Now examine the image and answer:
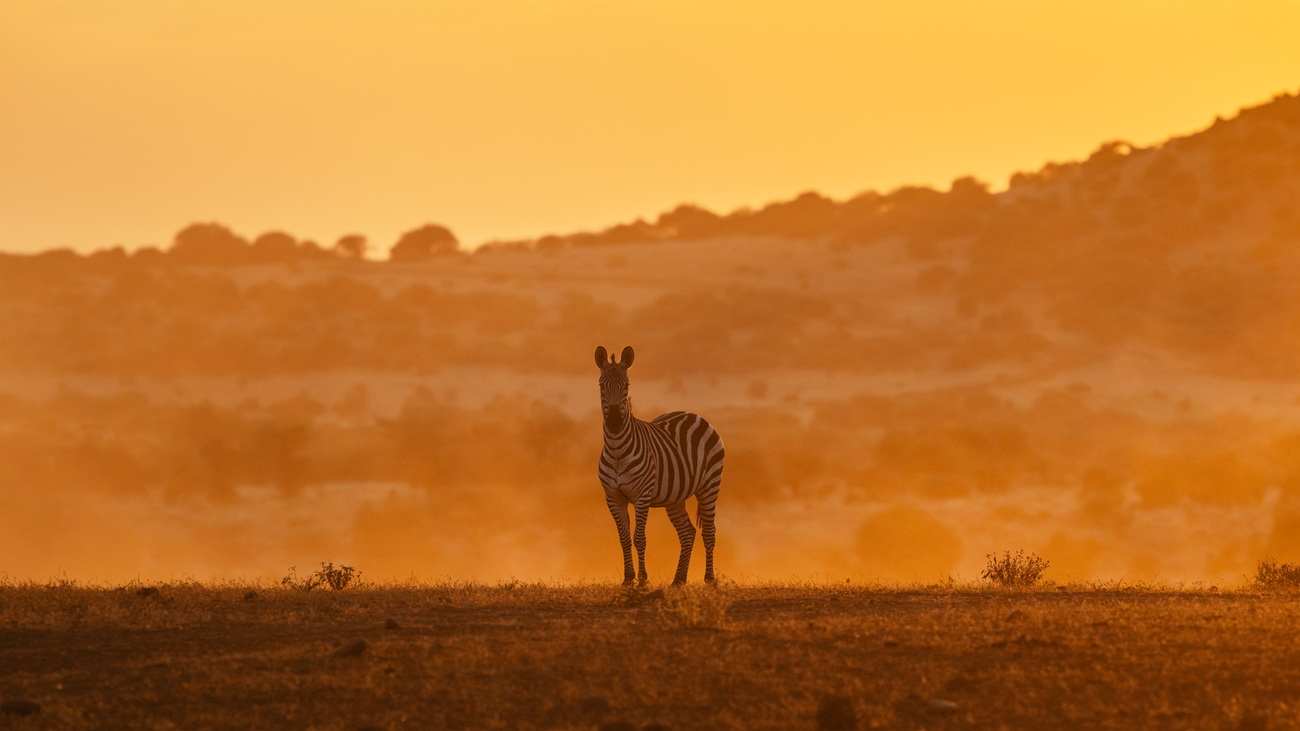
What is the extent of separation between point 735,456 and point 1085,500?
576 inches

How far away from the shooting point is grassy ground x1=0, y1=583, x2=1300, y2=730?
1220cm

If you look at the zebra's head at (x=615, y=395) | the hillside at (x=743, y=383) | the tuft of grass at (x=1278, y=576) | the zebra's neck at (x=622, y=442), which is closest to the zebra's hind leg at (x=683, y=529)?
the zebra's neck at (x=622, y=442)

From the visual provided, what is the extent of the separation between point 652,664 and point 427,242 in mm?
101676

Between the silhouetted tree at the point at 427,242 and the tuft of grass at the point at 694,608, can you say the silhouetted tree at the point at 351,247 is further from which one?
the tuft of grass at the point at 694,608

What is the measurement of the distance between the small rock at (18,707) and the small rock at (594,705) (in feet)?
15.0

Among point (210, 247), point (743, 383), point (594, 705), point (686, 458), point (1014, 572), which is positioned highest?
point (210, 247)

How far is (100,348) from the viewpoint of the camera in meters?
89.1

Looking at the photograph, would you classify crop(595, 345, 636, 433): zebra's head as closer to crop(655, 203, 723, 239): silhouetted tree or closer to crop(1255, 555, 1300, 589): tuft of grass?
crop(1255, 555, 1300, 589): tuft of grass

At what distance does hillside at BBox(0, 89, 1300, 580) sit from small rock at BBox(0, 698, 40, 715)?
3666 centimetres

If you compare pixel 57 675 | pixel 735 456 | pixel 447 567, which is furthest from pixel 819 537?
pixel 57 675

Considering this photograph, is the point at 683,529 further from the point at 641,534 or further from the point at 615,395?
the point at 615,395

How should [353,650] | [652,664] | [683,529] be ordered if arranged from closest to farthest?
[652,664] → [353,650] → [683,529]

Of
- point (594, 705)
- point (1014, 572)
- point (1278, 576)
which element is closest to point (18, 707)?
point (594, 705)

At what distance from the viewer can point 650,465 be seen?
68.2 ft
